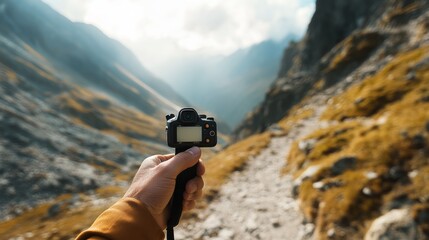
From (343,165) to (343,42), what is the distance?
359ft

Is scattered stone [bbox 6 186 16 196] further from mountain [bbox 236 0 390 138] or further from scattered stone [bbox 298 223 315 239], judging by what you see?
mountain [bbox 236 0 390 138]

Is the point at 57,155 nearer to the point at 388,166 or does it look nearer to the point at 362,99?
the point at 362,99

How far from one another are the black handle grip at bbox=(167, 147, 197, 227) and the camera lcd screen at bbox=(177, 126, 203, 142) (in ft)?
0.63

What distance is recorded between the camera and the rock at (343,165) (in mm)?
15523

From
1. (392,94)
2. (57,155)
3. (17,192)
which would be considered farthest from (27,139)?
(392,94)

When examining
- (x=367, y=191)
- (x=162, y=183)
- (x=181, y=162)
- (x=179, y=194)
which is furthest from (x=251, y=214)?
(x=162, y=183)

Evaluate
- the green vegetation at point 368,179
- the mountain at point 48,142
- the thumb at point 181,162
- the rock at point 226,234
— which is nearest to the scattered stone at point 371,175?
the green vegetation at point 368,179

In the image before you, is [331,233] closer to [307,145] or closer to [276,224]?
[276,224]

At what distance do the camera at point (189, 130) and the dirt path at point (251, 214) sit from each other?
28.3 feet

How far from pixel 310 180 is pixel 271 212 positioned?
98.6 inches

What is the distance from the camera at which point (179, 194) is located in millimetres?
5590

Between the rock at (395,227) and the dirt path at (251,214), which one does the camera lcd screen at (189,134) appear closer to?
the rock at (395,227)

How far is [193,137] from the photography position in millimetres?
6141

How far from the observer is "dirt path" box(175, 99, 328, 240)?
14.0m
